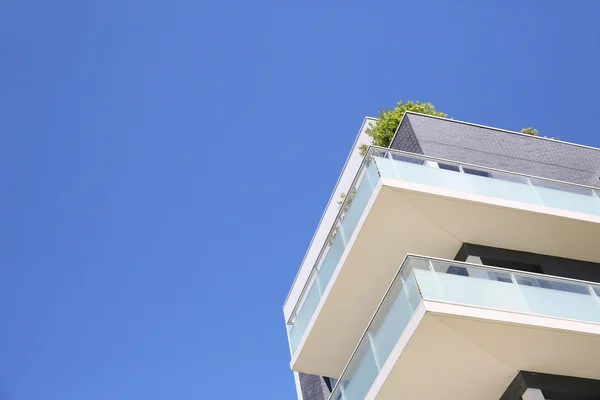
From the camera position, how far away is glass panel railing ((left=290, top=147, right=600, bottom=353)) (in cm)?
1236

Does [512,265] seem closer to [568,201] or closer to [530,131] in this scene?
[568,201]

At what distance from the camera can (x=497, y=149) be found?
50.9ft

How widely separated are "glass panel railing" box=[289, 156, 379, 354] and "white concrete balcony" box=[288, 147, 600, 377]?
2 cm

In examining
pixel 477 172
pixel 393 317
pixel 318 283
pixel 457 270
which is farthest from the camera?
pixel 318 283

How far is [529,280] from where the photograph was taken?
10.8m

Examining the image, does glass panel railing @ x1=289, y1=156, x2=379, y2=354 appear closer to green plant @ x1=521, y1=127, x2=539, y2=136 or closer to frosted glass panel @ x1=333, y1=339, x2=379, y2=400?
frosted glass panel @ x1=333, y1=339, x2=379, y2=400

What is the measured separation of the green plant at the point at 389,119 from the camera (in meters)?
16.9

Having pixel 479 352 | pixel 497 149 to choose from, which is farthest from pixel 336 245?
pixel 497 149

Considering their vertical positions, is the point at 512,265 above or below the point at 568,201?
below

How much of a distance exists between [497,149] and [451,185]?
3.75 m

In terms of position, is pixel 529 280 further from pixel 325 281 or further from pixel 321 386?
pixel 321 386

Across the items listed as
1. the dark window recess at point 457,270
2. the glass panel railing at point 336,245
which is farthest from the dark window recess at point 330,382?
the dark window recess at point 457,270

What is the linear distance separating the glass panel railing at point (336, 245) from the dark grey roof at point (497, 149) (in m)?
1.95

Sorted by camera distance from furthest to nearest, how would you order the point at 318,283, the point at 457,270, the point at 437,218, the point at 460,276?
the point at 318,283, the point at 437,218, the point at 457,270, the point at 460,276
